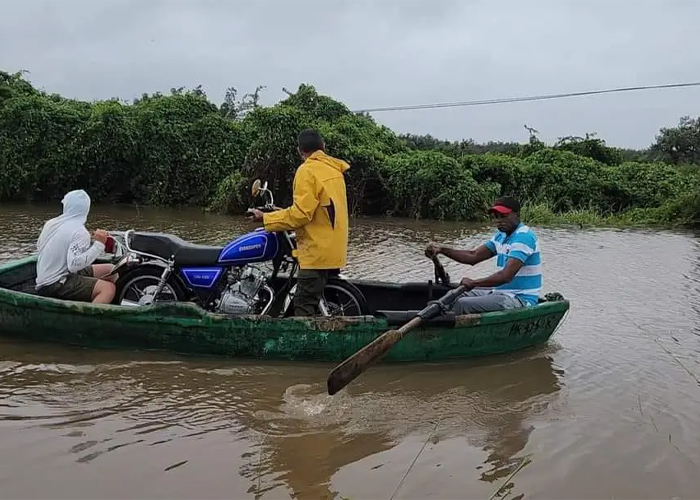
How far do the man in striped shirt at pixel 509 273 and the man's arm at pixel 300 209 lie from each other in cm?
126

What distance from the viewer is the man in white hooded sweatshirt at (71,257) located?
5.77 meters

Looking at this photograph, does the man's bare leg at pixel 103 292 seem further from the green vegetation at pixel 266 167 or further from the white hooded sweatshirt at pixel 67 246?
the green vegetation at pixel 266 167

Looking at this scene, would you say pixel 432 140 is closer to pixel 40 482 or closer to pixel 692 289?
pixel 692 289

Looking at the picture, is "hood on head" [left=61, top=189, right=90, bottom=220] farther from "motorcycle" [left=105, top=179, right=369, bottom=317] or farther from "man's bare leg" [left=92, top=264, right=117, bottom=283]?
"man's bare leg" [left=92, top=264, right=117, bottom=283]

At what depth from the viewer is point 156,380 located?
5188mm

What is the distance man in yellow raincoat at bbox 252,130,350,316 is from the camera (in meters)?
5.54

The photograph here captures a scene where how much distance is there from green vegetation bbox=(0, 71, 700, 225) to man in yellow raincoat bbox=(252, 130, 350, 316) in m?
14.1

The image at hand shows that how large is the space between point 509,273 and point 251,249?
6.81 ft

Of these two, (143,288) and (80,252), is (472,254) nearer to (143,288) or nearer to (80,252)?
(143,288)

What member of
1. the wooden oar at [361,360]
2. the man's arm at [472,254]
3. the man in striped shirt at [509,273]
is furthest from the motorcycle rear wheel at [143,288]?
the man's arm at [472,254]

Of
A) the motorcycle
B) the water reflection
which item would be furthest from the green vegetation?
the water reflection

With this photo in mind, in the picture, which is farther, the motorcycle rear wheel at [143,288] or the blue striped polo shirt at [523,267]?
the motorcycle rear wheel at [143,288]

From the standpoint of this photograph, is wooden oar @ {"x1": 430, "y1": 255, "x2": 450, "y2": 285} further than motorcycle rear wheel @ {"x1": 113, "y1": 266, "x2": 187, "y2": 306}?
Yes

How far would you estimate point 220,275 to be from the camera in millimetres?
5945
